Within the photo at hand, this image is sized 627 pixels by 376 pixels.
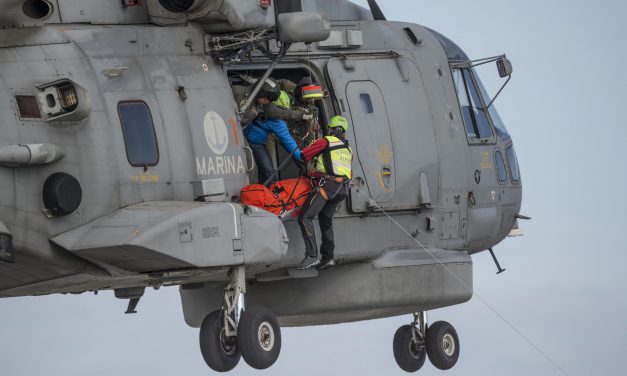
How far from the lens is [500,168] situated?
23.5m

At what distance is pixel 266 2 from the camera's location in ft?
63.6

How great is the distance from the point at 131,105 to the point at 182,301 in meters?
4.86

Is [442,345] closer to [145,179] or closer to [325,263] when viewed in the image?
[325,263]

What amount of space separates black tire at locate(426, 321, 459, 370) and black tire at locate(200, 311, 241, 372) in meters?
4.98

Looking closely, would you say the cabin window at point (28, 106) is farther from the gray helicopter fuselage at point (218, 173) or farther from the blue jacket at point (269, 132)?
the blue jacket at point (269, 132)

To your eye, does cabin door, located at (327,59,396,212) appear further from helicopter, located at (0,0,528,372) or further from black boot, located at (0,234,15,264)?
black boot, located at (0,234,15,264)

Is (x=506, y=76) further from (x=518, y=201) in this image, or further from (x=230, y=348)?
(x=230, y=348)

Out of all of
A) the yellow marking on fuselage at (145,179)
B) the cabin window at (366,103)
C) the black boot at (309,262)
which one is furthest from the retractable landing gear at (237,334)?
the cabin window at (366,103)

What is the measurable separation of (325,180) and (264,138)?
1015 mm

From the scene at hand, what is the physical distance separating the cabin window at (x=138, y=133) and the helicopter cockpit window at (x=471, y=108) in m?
6.00

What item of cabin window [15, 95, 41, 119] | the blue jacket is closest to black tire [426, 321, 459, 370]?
the blue jacket

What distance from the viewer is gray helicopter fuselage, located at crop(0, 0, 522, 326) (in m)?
17.2

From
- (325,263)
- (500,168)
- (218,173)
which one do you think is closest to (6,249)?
(218,173)

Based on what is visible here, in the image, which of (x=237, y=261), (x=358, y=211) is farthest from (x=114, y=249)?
(x=358, y=211)
